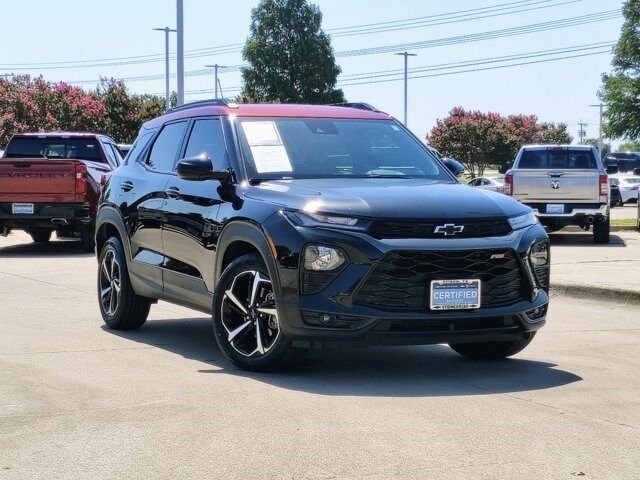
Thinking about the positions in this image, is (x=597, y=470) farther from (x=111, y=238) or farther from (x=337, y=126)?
(x=111, y=238)

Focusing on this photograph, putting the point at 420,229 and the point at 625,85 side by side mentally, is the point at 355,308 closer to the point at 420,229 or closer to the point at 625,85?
the point at 420,229

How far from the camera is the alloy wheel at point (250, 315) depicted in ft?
25.2

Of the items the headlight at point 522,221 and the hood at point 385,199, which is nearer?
the hood at point 385,199

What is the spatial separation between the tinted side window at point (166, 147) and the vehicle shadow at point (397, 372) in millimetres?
1422

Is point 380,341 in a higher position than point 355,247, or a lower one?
lower

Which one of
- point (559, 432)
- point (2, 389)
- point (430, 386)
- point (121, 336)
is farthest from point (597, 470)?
point (121, 336)

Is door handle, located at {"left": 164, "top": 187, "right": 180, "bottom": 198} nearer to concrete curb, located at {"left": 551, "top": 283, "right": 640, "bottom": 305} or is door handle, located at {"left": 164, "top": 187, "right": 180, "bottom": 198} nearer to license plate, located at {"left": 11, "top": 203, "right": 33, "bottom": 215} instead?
concrete curb, located at {"left": 551, "top": 283, "right": 640, "bottom": 305}

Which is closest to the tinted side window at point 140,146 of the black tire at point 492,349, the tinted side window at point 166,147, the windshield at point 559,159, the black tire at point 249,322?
the tinted side window at point 166,147

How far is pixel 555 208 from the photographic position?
22.6 metres

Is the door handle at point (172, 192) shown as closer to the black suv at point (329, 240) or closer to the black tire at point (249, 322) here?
the black suv at point (329, 240)

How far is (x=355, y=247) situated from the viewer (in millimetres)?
Answer: 7254

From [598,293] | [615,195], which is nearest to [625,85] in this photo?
[615,195]

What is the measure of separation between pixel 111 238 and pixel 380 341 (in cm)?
375

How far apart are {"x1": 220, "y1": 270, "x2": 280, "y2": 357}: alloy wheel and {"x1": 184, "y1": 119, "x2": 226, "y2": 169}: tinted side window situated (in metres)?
1.09
